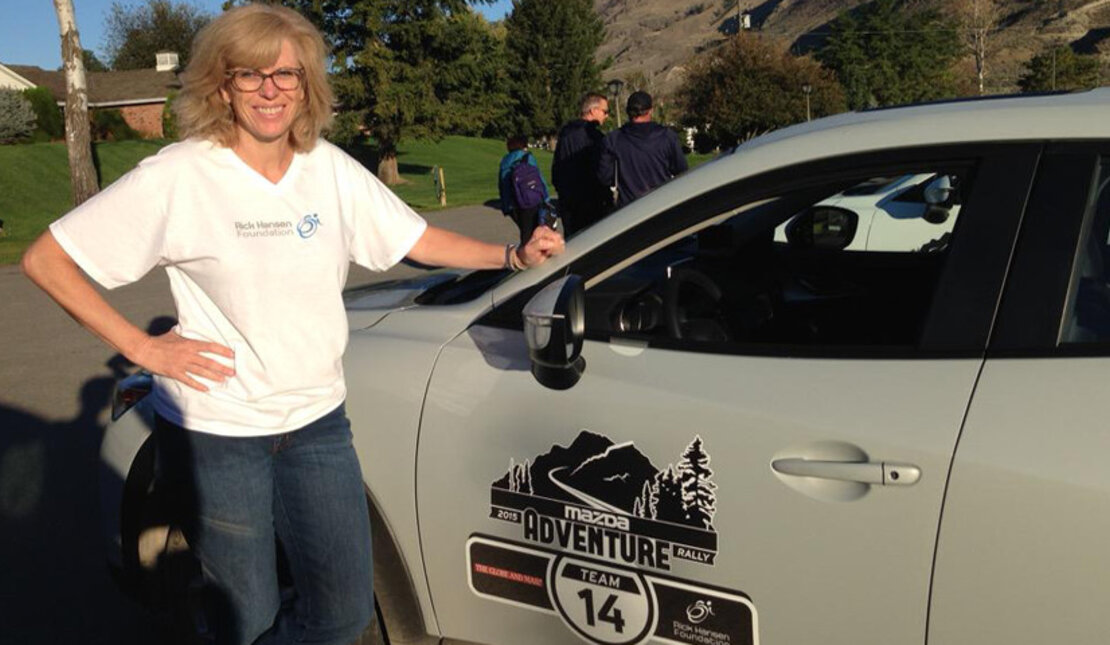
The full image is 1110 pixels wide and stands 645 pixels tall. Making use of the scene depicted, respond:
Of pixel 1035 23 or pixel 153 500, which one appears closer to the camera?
pixel 153 500

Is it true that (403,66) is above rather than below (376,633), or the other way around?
above

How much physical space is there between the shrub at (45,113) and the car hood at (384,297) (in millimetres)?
41609

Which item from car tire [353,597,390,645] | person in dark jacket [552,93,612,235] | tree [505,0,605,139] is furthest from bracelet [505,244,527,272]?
tree [505,0,605,139]

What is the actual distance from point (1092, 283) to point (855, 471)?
2.13ft

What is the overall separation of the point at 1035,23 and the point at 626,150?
13022cm

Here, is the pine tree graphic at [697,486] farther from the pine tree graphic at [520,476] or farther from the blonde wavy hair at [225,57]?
the blonde wavy hair at [225,57]

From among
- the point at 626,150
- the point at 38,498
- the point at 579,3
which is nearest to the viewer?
the point at 38,498

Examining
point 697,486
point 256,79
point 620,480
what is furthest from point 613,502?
point 256,79

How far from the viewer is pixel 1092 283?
212 cm

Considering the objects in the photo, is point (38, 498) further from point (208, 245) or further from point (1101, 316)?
point (1101, 316)

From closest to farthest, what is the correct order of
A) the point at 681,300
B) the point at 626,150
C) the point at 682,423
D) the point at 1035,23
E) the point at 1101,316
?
the point at 1101,316 < the point at 682,423 < the point at 681,300 < the point at 626,150 < the point at 1035,23

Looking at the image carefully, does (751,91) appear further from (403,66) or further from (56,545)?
(56,545)

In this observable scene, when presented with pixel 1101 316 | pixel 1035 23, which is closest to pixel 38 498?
pixel 1101 316

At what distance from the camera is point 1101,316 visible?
6.77ft
